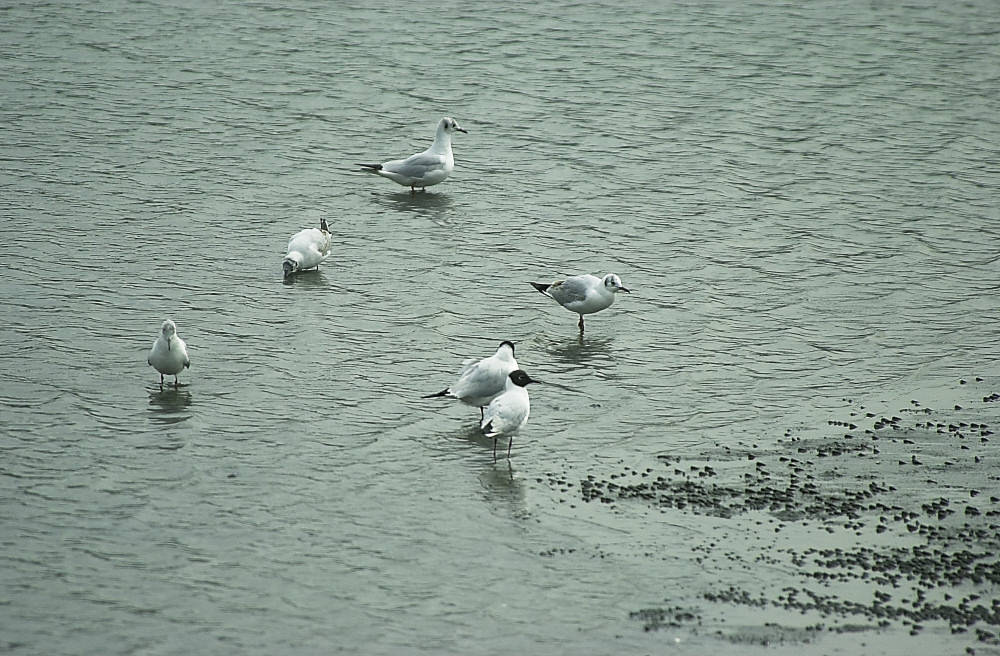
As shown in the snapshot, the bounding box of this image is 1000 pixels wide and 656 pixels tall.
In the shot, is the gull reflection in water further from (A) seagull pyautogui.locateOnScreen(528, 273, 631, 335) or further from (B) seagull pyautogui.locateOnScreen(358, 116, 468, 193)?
(B) seagull pyautogui.locateOnScreen(358, 116, 468, 193)

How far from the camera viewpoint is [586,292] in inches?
504

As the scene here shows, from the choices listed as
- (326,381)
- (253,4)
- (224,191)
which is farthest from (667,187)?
(253,4)

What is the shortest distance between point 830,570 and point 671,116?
12676mm

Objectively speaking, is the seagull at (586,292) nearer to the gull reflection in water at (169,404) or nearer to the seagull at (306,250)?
the seagull at (306,250)

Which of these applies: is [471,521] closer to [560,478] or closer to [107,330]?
[560,478]

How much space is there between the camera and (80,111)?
63.9ft

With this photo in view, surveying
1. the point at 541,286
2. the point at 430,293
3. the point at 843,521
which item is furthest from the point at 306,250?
the point at 843,521

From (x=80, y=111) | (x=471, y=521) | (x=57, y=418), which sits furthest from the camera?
(x=80, y=111)

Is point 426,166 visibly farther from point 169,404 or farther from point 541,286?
point 169,404

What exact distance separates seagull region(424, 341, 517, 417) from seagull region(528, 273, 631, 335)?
204cm

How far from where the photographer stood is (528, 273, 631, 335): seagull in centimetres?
1270

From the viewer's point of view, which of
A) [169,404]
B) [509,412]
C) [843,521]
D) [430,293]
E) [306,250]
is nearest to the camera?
[843,521]

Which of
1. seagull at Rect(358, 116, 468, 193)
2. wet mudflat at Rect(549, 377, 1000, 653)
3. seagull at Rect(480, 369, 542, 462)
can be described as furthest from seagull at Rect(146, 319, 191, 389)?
seagull at Rect(358, 116, 468, 193)

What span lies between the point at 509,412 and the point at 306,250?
15.6 feet
